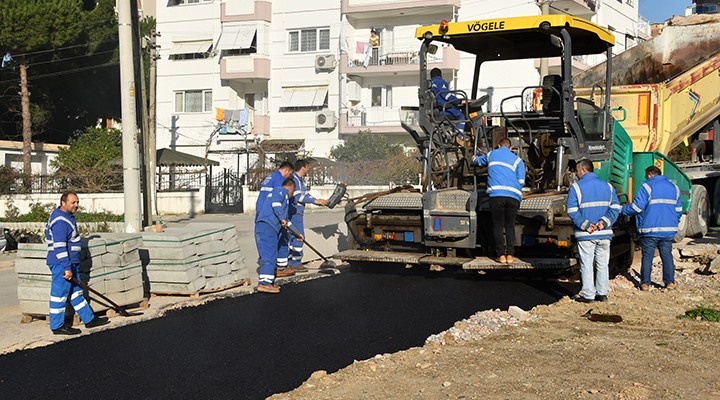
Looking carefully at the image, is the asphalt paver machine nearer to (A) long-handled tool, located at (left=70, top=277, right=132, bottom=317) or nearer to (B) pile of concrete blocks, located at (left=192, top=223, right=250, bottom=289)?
(B) pile of concrete blocks, located at (left=192, top=223, right=250, bottom=289)

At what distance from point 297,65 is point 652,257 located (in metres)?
28.6

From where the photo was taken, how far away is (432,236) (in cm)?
985

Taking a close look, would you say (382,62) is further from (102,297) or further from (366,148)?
(102,297)

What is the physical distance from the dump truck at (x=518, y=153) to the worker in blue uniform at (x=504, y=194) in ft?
0.46

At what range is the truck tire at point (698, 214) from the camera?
1429 centimetres

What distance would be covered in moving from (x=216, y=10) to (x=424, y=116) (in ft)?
96.2

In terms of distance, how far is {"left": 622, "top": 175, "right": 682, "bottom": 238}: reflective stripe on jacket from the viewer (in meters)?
9.77

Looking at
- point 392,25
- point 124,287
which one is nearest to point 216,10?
point 392,25

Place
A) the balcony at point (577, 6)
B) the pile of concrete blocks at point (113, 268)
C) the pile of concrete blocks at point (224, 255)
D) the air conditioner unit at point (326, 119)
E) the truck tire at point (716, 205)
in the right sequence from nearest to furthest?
the pile of concrete blocks at point (113, 268) → the pile of concrete blocks at point (224, 255) → the truck tire at point (716, 205) → the balcony at point (577, 6) → the air conditioner unit at point (326, 119)

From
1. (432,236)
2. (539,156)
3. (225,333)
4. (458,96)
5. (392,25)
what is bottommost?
(225,333)

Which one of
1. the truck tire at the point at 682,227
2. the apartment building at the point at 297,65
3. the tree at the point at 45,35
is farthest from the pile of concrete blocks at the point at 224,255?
the apartment building at the point at 297,65

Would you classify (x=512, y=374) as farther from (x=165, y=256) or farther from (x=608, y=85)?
(x=608, y=85)

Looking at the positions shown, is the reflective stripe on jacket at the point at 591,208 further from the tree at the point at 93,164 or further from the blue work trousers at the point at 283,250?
the tree at the point at 93,164

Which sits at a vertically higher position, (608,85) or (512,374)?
(608,85)
